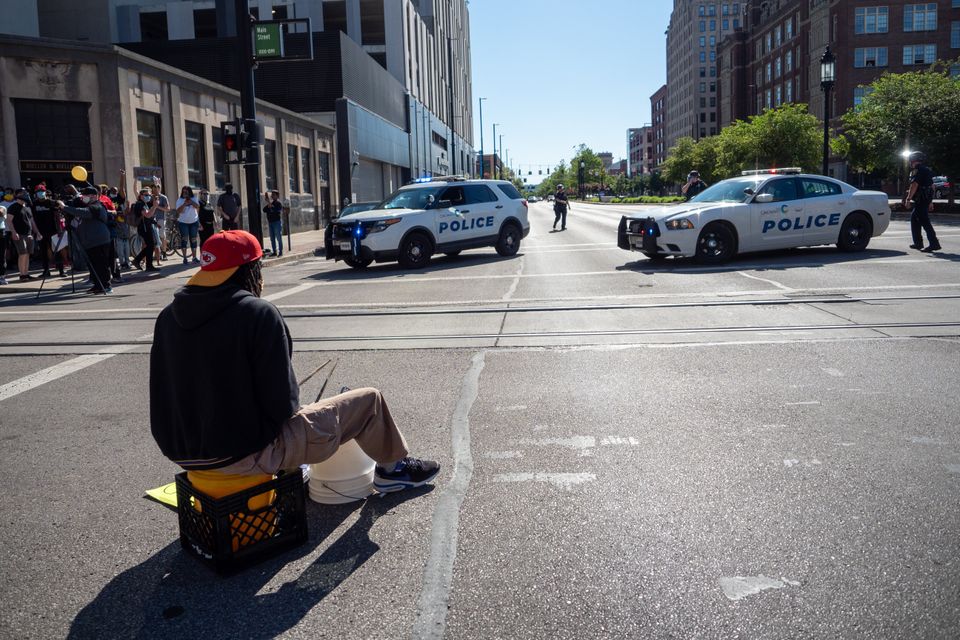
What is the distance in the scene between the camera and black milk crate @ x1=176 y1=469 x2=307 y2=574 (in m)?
3.48

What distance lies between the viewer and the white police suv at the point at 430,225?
17047 mm

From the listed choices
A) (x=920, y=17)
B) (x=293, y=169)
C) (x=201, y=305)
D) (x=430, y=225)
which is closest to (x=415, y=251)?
(x=430, y=225)

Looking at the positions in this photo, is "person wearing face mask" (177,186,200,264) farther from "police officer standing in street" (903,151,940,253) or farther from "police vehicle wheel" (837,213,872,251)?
"police officer standing in street" (903,151,940,253)

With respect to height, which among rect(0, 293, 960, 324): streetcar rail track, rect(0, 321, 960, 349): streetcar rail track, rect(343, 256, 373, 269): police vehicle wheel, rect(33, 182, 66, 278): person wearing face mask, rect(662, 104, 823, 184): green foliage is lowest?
rect(0, 321, 960, 349): streetcar rail track

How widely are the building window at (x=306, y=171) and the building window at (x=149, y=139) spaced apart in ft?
44.4

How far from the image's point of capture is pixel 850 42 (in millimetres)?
71188

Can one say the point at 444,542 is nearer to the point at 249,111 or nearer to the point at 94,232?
the point at 94,232

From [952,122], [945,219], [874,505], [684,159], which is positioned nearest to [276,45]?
[874,505]

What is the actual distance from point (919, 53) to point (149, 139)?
7009 centimetres

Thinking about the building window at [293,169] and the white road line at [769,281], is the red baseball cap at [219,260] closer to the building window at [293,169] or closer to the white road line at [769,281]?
the white road line at [769,281]

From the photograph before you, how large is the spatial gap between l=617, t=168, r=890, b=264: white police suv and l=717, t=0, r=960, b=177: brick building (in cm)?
5774

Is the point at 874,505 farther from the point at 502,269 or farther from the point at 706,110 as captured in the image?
the point at 706,110

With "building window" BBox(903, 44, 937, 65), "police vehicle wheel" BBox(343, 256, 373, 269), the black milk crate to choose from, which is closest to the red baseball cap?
the black milk crate

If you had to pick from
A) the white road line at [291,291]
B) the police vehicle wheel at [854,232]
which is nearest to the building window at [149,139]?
the white road line at [291,291]
